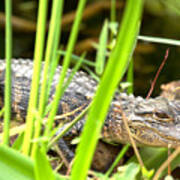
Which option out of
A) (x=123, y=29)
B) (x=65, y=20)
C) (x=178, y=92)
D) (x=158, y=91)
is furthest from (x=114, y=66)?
(x=65, y=20)

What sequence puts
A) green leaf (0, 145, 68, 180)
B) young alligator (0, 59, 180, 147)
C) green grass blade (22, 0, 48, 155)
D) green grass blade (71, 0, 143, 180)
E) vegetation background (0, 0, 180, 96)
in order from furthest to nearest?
vegetation background (0, 0, 180, 96), young alligator (0, 59, 180, 147), green grass blade (22, 0, 48, 155), green leaf (0, 145, 68, 180), green grass blade (71, 0, 143, 180)

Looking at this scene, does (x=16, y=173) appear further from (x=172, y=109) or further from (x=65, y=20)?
(x=65, y=20)

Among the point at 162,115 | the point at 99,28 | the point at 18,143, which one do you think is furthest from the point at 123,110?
the point at 99,28

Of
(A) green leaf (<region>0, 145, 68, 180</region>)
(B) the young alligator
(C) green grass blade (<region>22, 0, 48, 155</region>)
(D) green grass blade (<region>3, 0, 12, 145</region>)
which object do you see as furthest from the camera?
(B) the young alligator

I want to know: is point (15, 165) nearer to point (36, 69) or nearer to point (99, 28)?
point (36, 69)

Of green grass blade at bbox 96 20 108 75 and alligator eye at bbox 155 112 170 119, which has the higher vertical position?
green grass blade at bbox 96 20 108 75

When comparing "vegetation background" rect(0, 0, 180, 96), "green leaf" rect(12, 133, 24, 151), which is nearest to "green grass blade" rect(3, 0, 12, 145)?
"green leaf" rect(12, 133, 24, 151)

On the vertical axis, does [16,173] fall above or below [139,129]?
above

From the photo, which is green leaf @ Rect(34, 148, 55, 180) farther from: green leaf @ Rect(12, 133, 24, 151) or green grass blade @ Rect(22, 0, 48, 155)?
green leaf @ Rect(12, 133, 24, 151)
